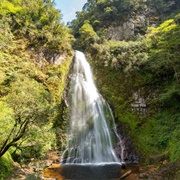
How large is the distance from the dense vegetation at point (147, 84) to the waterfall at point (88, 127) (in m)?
1.05

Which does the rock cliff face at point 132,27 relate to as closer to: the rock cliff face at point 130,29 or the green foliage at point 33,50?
the rock cliff face at point 130,29

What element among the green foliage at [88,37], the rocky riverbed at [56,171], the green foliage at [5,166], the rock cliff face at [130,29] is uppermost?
the rock cliff face at [130,29]

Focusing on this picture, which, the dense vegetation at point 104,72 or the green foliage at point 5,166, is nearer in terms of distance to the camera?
the green foliage at point 5,166

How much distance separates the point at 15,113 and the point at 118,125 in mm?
10467

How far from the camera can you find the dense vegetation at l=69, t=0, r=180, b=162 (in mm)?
14628

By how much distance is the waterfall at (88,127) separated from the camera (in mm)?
14455

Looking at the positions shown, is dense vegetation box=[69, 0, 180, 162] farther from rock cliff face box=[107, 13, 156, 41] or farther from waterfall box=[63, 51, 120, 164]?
rock cliff face box=[107, 13, 156, 41]

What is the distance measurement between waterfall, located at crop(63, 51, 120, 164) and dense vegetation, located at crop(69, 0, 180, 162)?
1.05 m

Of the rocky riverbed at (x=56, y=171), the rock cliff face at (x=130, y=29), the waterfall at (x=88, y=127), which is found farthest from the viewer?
the rock cliff face at (x=130, y=29)

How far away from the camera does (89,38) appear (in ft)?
86.9

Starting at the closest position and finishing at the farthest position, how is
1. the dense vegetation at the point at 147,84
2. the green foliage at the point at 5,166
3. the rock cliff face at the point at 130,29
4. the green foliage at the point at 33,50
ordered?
the green foliage at the point at 5,166, the dense vegetation at the point at 147,84, the green foliage at the point at 33,50, the rock cliff face at the point at 130,29

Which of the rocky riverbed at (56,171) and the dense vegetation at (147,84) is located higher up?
the dense vegetation at (147,84)

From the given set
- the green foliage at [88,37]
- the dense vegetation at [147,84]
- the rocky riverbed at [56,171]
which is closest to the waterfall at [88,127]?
the dense vegetation at [147,84]

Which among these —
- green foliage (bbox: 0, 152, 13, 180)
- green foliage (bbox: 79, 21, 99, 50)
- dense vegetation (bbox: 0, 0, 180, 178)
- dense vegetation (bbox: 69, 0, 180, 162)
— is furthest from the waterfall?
green foliage (bbox: 79, 21, 99, 50)
